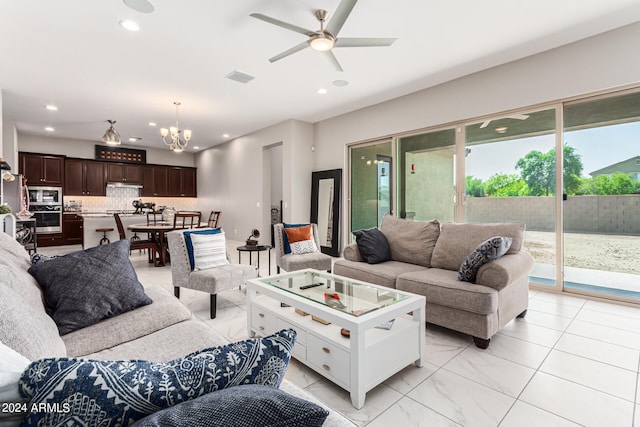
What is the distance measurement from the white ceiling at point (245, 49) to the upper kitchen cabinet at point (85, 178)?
9.04 ft

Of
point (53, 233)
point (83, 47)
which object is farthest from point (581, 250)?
point (53, 233)

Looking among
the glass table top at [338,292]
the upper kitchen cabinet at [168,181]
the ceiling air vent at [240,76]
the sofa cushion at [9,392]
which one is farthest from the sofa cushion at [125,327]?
the upper kitchen cabinet at [168,181]

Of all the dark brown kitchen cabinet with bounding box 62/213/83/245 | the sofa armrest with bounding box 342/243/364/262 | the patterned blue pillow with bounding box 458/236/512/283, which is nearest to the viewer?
the patterned blue pillow with bounding box 458/236/512/283

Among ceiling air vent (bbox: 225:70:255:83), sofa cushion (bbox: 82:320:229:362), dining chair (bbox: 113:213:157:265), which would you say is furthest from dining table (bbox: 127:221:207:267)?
sofa cushion (bbox: 82:320:229:362)

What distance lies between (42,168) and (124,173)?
70.3 inches

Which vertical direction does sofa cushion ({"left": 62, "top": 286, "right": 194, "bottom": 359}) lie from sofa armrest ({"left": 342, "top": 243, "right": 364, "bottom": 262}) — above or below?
below

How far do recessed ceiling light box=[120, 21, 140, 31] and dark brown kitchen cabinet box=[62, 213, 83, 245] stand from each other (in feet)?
22.4

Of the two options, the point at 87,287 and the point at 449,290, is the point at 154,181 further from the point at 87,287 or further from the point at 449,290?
the point at 449,290

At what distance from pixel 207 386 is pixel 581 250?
4527 millimetres

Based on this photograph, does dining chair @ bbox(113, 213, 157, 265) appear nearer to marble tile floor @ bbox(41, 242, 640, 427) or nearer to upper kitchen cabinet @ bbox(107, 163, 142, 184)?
marble tile floor @ bbox(41, 242, 640, 427)

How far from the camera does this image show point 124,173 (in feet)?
29.4

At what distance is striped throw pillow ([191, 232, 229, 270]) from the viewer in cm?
308

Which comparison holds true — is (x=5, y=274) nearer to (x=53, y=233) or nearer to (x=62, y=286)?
(x=62, y=286)

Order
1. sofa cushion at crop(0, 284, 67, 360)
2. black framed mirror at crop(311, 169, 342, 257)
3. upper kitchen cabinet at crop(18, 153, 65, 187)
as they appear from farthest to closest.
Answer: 1. upper kitchen cabinet at crop(18, 153, 65, 187)
2. black framed mirror at crop(311, 169, 342, 257)
3. sofa cushion at crop(0, 284, 67, 360)
